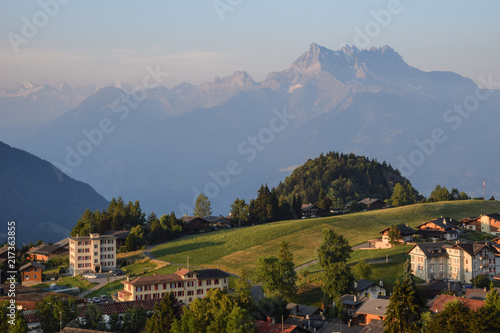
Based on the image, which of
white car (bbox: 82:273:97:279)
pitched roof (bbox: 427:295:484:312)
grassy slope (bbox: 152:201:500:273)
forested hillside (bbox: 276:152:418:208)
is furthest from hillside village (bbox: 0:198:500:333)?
forested hillside (bbox: 276:152:418:208)

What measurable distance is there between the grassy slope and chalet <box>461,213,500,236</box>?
842 centimetres

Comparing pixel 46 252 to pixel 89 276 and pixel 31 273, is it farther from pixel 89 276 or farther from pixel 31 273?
pixel 89 276

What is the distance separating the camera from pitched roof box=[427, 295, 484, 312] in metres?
61.6

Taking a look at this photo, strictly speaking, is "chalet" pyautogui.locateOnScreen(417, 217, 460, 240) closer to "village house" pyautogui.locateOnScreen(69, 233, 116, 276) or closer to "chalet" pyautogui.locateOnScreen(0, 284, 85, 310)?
"village house" pyautogui.locateOnScreen(69, 233, 116, 276)

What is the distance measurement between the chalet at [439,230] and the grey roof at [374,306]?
34220mm

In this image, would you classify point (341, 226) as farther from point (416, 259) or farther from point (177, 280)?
point (177, 280)

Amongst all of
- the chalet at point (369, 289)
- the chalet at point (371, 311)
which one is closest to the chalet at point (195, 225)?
the chalet at point (369, 289)

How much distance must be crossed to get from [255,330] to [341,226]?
187ft

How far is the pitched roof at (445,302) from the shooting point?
202 feet

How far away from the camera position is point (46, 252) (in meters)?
115

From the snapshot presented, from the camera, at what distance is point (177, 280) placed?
3258 inches

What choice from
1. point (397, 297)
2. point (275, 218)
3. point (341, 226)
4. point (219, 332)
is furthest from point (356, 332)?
point (275, 218)

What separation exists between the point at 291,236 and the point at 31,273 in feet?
129

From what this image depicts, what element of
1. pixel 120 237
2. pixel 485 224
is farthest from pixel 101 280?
pixel 485 224
